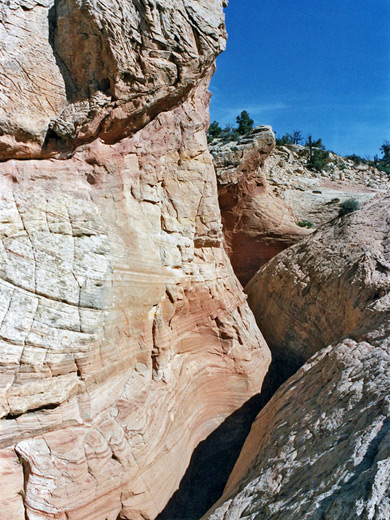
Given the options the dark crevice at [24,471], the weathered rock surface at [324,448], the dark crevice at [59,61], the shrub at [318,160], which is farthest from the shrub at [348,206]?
the dark crevice at [24,471]

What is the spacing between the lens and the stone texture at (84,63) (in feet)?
15.4

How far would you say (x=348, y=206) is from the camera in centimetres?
1224

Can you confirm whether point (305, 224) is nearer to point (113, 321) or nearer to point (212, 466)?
point (212, 466)

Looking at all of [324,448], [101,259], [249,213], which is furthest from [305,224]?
[324,448]

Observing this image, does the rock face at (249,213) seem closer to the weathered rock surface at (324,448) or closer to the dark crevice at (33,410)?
the weathered rock surface at (324,448)

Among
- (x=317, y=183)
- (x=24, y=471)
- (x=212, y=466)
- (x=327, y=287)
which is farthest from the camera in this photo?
(x=317, y=183)

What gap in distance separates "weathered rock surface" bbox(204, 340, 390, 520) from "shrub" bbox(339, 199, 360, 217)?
756 cm

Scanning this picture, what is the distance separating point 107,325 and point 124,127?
260 centimetres

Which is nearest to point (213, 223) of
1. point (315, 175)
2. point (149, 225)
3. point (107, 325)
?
point (149, 225)

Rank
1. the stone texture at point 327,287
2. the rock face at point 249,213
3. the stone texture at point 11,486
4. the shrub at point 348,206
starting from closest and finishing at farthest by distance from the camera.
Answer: the stone texture at point 11,486 < the stone texture at point 327,287 < the rock face at point 249,213 < the shrub at point 348,206

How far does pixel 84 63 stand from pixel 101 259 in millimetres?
2432

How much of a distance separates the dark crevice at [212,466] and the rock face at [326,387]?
72 cm

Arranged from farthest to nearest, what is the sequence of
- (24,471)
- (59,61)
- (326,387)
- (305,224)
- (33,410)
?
(305,224) → (59,61) → (326,387) → (33,410) → (24,471)

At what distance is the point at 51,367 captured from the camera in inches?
171
